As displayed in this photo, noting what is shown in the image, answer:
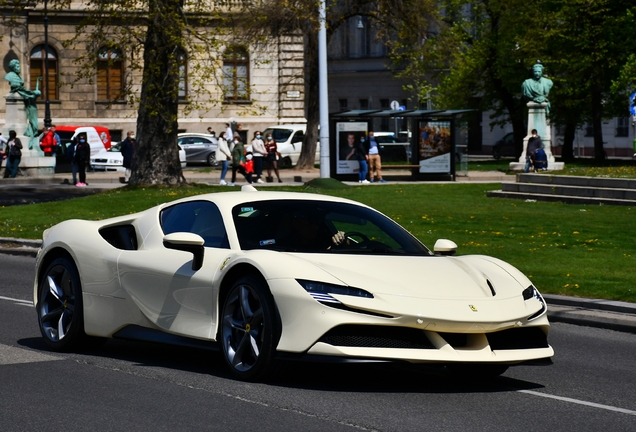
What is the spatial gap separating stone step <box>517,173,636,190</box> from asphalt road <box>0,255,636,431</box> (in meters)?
16.7

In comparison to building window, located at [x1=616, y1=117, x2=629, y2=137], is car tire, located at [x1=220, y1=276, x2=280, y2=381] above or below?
below

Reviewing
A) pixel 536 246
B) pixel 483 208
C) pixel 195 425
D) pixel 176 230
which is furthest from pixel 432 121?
pixel 195 425

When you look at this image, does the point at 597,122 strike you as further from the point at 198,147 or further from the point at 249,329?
the point at 249,329

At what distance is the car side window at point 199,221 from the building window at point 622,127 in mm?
62531

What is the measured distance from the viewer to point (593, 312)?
1252 centimetres

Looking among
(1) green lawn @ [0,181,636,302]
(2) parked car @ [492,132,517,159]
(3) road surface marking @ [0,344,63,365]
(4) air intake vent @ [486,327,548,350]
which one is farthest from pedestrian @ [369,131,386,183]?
(2) parked car @ [492,132,517,159]

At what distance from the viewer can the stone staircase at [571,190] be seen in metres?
25.7

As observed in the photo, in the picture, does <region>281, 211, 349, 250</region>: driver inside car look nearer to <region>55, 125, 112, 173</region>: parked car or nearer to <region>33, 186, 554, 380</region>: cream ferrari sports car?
<region>33, 186, 554, 380</region>: cream ferrari sports car

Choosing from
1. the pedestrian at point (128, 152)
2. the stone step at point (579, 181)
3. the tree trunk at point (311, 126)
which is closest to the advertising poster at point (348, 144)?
the pedestrian at point (128, 152)

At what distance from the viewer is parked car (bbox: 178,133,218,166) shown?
5319 cm

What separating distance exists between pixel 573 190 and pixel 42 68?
39746 mm

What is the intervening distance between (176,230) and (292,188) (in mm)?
22221

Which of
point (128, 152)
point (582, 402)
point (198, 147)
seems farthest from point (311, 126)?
point (582, 402)

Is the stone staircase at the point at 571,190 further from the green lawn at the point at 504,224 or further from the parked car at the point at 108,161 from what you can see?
the parked car at the point at 108,161
